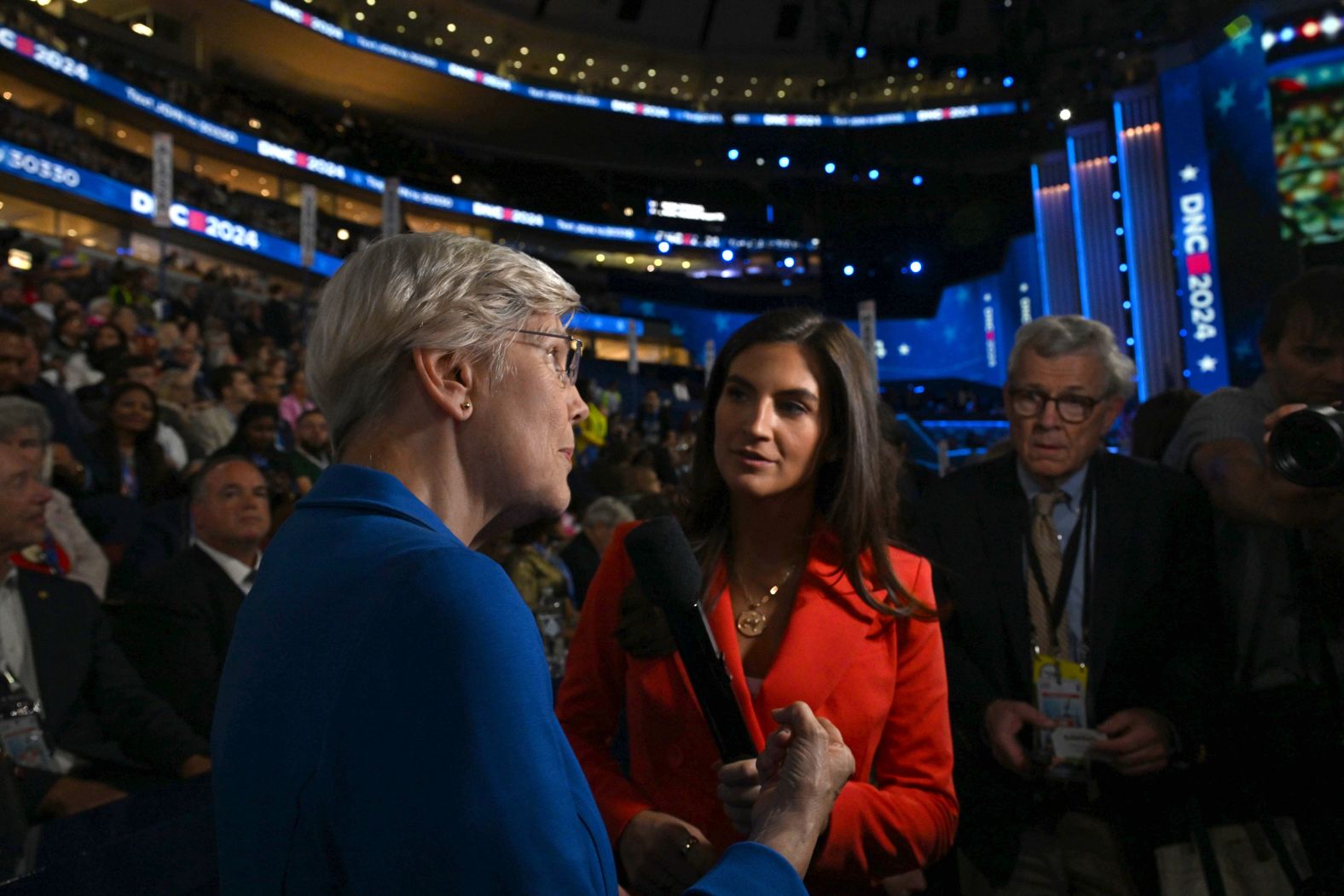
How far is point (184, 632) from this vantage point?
3123 millimetres

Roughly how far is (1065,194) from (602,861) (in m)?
16.1

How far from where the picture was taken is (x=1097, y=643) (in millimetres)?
2117

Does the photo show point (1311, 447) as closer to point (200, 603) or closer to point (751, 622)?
point (751, 622)

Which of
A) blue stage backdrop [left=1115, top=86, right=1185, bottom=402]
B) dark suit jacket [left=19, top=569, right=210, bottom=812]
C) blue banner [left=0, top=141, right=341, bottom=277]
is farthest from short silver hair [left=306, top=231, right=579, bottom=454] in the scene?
blue banner [left=0, top=141, right=341, bottom=277]

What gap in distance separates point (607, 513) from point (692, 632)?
406 cm

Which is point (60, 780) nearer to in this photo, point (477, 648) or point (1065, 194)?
point (477, 648)

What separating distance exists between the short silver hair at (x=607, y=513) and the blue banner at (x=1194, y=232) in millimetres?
8388

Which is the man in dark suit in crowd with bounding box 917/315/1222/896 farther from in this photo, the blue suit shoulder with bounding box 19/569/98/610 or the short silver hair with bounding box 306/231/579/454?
the blue suit shoulder with bounding box 19/569/98/610

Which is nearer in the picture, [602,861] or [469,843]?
[469,843]

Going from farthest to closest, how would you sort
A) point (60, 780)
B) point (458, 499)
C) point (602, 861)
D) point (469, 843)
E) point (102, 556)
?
1. point (102, 556)
2. point (60, 780)
3. point (458, 499)
4. point (602, 861)
5. point (469, 843)

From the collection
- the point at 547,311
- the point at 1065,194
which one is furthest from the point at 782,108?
the point at 547,311

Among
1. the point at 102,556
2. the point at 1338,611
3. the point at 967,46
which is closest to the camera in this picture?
the point at 1338,611

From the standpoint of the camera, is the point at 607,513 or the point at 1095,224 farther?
the point at 1095,224

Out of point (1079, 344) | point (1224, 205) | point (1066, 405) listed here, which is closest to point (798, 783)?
point (1066, 405)
